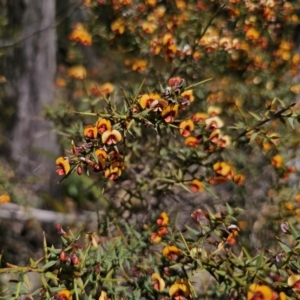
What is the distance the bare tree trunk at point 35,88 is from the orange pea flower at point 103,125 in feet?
5.62

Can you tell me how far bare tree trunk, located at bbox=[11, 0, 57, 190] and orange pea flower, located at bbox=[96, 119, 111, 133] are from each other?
1714 mm

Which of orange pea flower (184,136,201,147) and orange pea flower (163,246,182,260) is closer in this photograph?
orange pea flower (163,246,182,260)

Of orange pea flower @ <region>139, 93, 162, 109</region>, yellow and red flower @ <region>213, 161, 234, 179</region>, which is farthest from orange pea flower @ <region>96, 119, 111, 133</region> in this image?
yellow and red flower @ <region>213, 161, 234, 179</region>

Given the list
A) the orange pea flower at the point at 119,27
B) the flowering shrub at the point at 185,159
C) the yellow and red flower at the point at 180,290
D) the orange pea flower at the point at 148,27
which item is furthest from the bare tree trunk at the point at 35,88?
the yellow and red flower at the point at 180,290

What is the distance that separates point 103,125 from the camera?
1.23 m

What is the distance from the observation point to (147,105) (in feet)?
4.05

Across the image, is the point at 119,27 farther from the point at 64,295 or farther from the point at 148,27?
the point at 64,295

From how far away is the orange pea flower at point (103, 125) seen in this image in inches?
48.4

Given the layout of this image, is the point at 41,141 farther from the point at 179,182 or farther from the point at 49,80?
the point at 179,182

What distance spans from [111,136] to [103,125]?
0.14 feet

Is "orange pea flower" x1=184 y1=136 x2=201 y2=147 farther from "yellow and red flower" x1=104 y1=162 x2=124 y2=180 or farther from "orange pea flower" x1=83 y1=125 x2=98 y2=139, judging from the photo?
"orange pea flower" x1=83 y1=125 x2=98 y2=139

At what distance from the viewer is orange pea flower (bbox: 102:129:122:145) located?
122cm

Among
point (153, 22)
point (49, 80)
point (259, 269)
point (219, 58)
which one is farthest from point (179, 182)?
point (49, 80)

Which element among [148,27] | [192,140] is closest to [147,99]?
[192,140]
